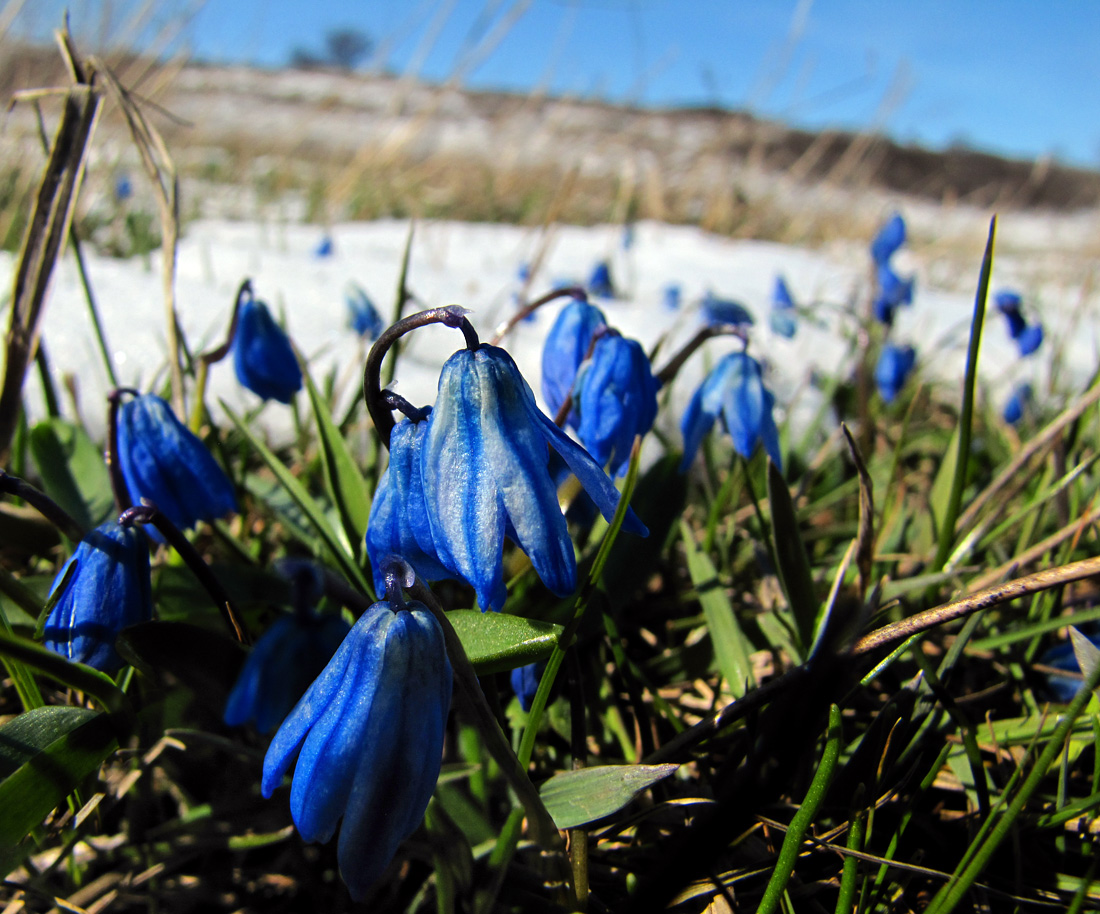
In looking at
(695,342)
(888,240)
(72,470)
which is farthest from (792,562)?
(888,240)

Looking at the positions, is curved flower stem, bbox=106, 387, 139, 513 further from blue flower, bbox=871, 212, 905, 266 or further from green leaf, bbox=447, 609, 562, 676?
blue flower, bbox=871, 212, 905, 266

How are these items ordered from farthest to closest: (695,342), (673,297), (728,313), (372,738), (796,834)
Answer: (673,297) < (728,313) < (695,342) < (796,834) < (372,738)

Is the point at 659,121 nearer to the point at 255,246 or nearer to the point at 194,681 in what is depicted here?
the point at 255,246

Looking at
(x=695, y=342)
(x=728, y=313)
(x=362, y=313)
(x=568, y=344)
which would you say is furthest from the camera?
(x=728, y=313)

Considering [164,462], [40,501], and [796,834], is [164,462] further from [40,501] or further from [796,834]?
[796,834]

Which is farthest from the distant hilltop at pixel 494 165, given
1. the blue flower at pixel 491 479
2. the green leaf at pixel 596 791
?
the green leaf at pixel 596 791

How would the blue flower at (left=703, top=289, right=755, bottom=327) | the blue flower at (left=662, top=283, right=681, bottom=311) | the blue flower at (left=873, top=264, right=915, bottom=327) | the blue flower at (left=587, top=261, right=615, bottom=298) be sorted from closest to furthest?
the blue flower at (left=703, top=289, right=755, bottom=327), the blue flower at (left=873, top=264, right=915, bottom=327), the blue flower at (left=587, top=261, right=615, bottom=298), the blue flower at (left=662, top=283, right=681, bottom=311)

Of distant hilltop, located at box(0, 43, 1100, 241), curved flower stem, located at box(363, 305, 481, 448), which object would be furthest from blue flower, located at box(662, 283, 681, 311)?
curved flower stem, located at box(363, 305, 481, 448)
